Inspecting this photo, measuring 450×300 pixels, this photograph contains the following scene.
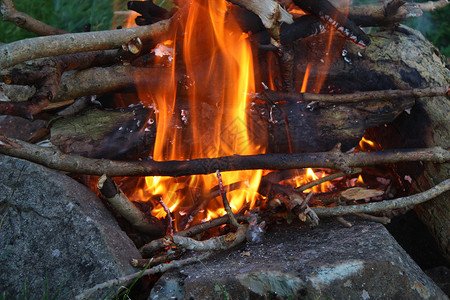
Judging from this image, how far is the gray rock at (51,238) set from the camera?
2.36 meters

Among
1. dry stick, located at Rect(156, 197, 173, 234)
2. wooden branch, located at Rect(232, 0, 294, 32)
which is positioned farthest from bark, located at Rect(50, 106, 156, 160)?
wooden branch, located at Rect(232, 0, 294, 32)

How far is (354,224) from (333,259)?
2.00ft

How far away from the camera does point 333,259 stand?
232cm

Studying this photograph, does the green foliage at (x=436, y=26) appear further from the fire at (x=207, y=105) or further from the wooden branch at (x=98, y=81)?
the wooden branch at (x=98, y=81)

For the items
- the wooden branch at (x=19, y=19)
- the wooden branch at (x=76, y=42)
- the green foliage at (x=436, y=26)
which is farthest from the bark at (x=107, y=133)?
the green foliage at (x=436, y=26)

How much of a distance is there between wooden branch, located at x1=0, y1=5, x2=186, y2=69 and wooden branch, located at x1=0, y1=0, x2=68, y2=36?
4.62 feet

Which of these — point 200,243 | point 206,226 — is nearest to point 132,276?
point 200,243

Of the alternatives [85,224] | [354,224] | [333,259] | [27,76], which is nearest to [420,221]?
[354,224]

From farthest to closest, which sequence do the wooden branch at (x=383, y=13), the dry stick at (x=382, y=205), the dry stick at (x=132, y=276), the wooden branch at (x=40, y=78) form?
1. the wooden branch at (x=383, y=13)
2. the dry stick at (x=382, y=205)
3. the wooden branch at (x=40, y=78)
4. the dry stick at (x=132, y=276)

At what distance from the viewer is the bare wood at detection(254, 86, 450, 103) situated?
10.8 feet

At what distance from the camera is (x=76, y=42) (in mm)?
2783

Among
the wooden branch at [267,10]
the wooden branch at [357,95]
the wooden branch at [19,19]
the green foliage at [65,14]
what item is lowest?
the green foliage at [65,14]

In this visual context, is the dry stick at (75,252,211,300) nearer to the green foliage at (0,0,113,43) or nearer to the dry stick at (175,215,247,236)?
the dry stick at (175,215,247,236)

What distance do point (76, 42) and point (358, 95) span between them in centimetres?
220
